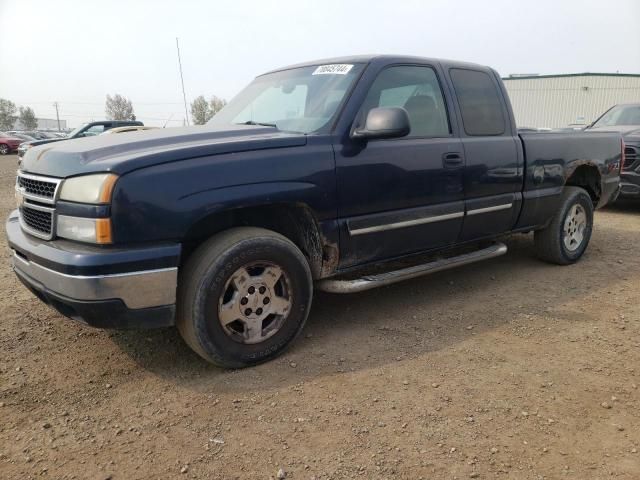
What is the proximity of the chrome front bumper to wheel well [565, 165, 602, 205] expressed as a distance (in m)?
4.35

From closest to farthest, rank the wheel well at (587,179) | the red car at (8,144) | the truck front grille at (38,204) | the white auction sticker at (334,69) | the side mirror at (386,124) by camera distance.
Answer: the truck front grille at (38,204), the side mirror at (386,124), the white auction sticker at (334,69), the wheel well at (587,179), the red car at (8,144)

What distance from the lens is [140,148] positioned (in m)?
2.83

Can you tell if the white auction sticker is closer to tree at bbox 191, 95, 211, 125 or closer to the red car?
tree at bbox 191, 95, 211, 125

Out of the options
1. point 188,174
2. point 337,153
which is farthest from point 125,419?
point 337,153

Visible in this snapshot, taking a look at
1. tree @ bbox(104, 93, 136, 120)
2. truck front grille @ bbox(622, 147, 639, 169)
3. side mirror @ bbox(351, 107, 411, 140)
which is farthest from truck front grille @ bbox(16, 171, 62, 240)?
tree @ bbox(104, 93, 136, 120)

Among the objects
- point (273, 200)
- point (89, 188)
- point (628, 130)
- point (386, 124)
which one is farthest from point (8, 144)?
point (386, 124)

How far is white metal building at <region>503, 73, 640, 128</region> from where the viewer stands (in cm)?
2559

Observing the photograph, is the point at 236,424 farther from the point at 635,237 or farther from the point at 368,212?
the point at 635,237

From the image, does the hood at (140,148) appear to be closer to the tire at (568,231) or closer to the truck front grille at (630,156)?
the tire at (568,231)

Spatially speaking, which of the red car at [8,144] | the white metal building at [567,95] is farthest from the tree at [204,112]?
the white metal building at [567,95]

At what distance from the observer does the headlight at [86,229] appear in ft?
8.27

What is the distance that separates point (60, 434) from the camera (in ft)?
7.95

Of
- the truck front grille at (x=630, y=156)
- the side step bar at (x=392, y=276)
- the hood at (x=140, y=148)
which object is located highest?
the hood at (x=140, y=148)

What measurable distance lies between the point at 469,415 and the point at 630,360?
4.36 ft
